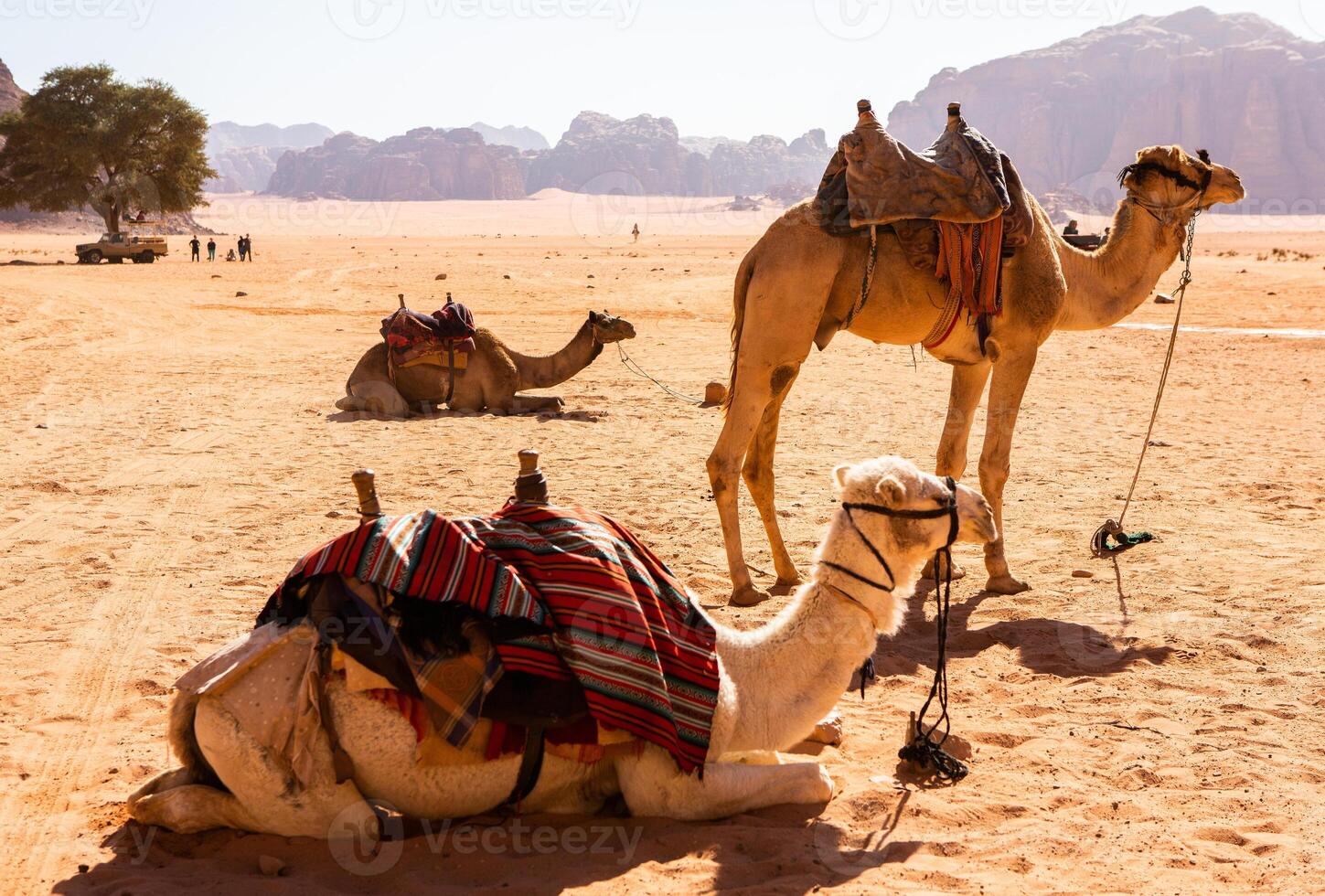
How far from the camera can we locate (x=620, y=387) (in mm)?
15305

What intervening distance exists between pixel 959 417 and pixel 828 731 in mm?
3483

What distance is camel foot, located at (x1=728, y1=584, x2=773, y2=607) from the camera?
21.8 feet

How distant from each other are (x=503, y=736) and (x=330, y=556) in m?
0.85

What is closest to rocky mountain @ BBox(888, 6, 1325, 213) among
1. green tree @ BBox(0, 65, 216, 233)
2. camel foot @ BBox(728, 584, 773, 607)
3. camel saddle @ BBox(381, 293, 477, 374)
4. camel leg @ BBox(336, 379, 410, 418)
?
green tree @ BBox(0, 65, 216, 233)

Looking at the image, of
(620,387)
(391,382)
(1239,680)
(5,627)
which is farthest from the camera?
(620,387)

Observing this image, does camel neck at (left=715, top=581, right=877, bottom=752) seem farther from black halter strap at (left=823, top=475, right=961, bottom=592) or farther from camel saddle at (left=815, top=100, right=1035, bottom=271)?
camel saddle at (left=815, top=100, right=1035, bottom=271)

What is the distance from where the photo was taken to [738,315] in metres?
7.24

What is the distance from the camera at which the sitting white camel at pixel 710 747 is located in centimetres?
374

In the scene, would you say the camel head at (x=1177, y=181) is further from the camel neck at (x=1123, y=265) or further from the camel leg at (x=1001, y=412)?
the camel leg at (x=1001, y=412)

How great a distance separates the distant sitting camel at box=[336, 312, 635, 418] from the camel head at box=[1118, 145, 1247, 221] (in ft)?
23.4

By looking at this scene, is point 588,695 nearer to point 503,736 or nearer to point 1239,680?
point 503,736

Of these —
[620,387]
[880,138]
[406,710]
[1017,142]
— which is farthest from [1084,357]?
[1017,142]

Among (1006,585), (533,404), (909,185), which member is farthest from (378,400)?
(1006,585)

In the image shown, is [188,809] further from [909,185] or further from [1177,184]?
[1177,184]
